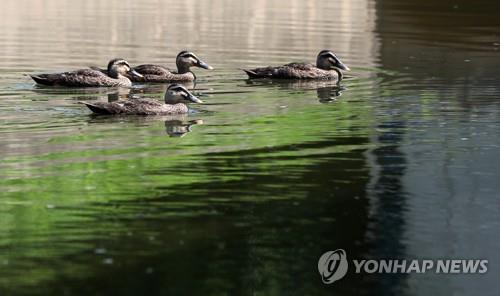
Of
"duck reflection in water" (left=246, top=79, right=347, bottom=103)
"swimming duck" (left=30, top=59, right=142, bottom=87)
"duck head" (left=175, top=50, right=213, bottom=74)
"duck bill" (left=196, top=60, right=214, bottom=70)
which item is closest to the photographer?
"swimming duck" (left=30, top=59, right=142, bottom=87)

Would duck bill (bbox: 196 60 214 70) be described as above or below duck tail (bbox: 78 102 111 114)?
below

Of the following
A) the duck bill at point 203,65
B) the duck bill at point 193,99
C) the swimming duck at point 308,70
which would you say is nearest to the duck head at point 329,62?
the swimming duck at point 308,70

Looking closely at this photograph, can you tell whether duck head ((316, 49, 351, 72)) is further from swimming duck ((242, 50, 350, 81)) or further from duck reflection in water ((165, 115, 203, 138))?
duck reflection in water ((165, 115, 203, 138))

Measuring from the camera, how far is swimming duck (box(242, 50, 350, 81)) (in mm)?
31062

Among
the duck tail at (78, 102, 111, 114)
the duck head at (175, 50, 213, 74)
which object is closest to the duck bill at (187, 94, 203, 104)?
the duck tail at (78, 102, 111, 114)

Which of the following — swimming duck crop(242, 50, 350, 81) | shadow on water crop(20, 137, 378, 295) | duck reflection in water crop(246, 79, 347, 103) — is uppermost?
shadow on water crop(20, 137, 378, 295)

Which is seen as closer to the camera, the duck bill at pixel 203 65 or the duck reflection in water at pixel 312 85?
the duck reflection in water at pixel 312 85

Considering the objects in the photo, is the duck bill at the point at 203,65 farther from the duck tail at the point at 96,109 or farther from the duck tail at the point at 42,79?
the duck tail at the point at 96,109

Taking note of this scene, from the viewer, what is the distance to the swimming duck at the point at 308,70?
31062 mm

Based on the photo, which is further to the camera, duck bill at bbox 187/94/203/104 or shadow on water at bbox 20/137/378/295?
duck bill at bbox 187/94/203/104

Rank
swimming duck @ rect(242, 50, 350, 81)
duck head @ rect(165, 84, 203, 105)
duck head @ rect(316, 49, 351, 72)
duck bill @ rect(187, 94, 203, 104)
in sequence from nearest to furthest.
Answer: duck head @ rect(165, 84, 203, 105), duck bill @ rect(187, 94, 203, 104), swimming duck @ rect(242, 50, 350, 81), duck head @ rect(316, 49, 351, 72)

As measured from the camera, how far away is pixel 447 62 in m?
35.7

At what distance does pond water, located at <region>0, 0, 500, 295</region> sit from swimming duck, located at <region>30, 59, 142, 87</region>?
0.28 metres

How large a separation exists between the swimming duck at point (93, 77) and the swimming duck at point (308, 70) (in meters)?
2.73
